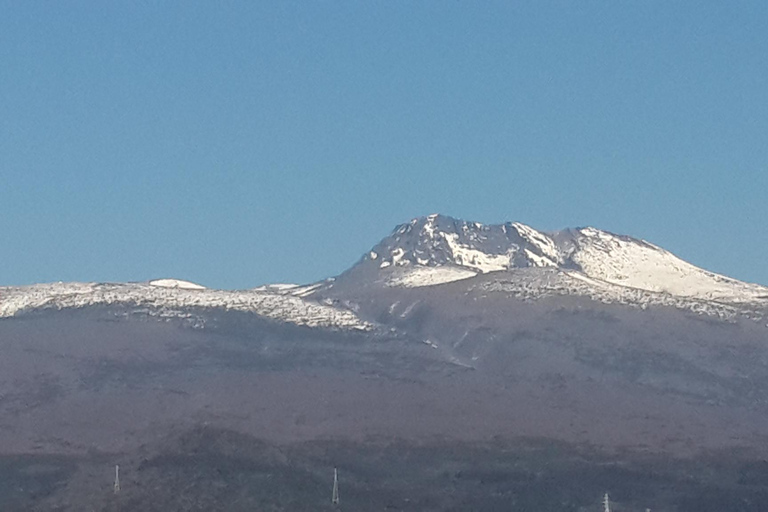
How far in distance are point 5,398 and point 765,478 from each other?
5200cm

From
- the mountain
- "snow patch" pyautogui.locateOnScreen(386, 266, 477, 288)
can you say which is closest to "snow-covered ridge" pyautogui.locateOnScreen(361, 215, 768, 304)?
"snow patch" pyautogui.locateOnScreen(386, 266, 477, 288)

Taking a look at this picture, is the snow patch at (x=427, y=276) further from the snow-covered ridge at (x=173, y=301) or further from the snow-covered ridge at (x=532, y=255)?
the snow-covered ridge at (x=173, y=301)

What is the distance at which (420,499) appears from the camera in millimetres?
73750

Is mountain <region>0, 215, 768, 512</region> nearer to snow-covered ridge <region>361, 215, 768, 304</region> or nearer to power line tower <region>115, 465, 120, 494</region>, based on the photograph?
power line tower <region>115, 465, 120, 494</region>

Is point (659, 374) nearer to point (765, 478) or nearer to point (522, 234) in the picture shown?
point (765, 478)

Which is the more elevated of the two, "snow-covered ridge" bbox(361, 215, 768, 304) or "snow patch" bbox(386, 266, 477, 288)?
"snow-covered ridge" bbox(361, 215, 768, 304)

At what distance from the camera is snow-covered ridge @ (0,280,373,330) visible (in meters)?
120

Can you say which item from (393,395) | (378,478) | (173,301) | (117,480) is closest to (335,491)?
(378,478)

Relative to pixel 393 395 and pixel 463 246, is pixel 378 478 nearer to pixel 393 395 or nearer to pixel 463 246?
pixel 393 395

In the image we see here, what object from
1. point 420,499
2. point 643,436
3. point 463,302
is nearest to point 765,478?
point 643,436

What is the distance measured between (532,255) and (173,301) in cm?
5033

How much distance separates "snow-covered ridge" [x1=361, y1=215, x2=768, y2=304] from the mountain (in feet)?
9.88

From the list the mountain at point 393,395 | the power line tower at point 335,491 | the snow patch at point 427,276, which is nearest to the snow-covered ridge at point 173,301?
the mountain at point 393,395

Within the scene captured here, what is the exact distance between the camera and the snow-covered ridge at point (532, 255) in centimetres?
14650
